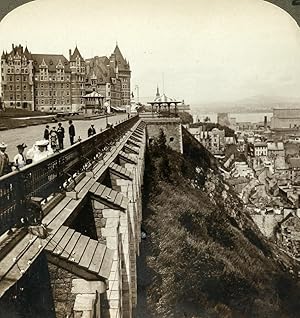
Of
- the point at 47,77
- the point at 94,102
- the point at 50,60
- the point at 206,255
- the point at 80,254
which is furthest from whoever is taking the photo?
the point at 94,102

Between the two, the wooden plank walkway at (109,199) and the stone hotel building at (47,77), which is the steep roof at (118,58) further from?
the wooden plank walkway at (109,199)

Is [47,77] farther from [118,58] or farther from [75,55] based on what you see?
[118,58]

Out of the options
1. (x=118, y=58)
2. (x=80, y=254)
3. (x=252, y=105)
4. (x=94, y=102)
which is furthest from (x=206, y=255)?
(x=80, y=254)

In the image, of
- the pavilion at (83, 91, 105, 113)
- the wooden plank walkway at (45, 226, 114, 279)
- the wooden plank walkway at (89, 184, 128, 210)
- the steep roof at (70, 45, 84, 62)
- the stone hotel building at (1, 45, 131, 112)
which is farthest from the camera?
the pavilion at (83, 91, 105, 113)

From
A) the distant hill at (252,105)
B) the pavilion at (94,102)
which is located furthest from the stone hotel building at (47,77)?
the distant hill at (252,105)

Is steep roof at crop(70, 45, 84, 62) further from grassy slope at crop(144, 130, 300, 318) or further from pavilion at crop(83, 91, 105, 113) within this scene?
grassy slope at crop(144, 130, 300, 318)

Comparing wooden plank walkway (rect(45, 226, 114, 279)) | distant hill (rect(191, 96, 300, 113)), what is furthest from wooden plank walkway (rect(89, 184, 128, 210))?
distant hill (rect(191, 96, 300, 113))

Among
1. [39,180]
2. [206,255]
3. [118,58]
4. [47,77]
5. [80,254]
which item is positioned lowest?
[206,255]
